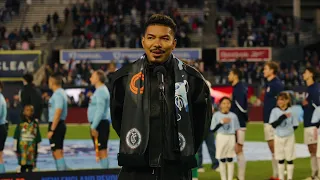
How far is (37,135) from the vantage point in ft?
45.2

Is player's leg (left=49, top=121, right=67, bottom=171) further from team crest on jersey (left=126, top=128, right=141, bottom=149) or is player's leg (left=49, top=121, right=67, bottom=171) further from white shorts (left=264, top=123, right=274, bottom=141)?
team crest on jersey (left=126, top=128, right=141, bottom=149)

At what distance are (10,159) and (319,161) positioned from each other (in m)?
8.46

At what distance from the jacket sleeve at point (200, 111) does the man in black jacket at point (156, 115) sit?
0.20 ft

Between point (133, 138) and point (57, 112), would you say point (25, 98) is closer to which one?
point (57, 112)

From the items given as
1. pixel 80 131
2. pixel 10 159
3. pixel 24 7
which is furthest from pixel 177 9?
pixel 10 159

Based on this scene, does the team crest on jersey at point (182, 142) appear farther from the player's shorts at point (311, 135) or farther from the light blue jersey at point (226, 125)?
the player's shorts at point (311, 135)

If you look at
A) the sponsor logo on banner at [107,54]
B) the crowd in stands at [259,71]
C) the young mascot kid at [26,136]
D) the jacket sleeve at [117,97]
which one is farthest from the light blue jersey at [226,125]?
the sponsor logo on banner at [107,54]

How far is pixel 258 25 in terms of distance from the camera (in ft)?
159

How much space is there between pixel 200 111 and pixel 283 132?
801 cm

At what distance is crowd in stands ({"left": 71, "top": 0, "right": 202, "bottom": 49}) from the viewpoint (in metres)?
44.6

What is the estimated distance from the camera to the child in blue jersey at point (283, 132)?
521 inches

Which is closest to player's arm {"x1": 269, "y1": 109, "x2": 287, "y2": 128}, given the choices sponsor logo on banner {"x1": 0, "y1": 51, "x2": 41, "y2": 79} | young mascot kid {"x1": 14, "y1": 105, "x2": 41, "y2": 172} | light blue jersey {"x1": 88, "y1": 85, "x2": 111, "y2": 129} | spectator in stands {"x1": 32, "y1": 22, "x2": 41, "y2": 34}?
light blue jersey {"x1": 88, "y1": 85, "x2": 111, "y2": 129}

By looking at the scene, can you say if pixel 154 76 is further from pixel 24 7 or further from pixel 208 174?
pixel 24 7

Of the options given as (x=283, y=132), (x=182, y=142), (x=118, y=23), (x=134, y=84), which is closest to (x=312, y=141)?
(x=283, y=132)
